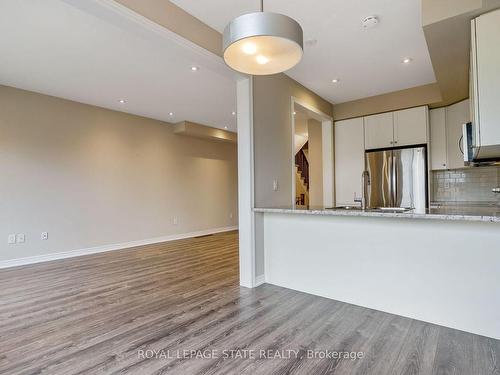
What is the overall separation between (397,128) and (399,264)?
9.25ft

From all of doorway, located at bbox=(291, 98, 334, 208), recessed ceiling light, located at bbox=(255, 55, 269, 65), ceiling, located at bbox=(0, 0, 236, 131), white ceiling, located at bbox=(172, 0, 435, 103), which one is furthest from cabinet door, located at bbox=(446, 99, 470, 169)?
recessed ceiling light, located at bbox=(255, 55, 269, 65)

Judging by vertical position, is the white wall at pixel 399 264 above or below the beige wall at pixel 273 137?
below

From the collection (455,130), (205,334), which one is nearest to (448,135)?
(455,130)

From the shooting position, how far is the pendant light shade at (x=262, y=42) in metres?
1.47

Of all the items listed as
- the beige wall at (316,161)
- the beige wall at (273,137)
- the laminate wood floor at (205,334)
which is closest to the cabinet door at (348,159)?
the beige wall at (316,161)

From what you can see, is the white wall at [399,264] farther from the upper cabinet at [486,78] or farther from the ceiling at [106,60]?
the ceiling at [106,60]

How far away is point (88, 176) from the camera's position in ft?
16.7

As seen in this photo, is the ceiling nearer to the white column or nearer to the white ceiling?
the white column

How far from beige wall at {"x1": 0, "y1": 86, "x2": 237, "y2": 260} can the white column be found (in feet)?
11.1


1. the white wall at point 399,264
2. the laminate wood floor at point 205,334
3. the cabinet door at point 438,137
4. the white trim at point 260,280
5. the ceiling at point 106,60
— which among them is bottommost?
the laminate wood floor at point 205,334

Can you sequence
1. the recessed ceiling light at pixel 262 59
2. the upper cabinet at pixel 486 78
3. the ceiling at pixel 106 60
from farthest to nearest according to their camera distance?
the ceiling at pixel 106 60 < the upper cabinet at pixel 486 78 < the recessed ceiling light at pixel 262 59

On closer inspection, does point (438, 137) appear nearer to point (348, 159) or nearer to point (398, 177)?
point (398, 177)

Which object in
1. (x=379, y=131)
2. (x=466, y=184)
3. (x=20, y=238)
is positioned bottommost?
(x=20, y=238)

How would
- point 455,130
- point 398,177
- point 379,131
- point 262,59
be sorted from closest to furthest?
1. point 262,59
2. point 455,130
3. point 398,177
4. point 379,131
